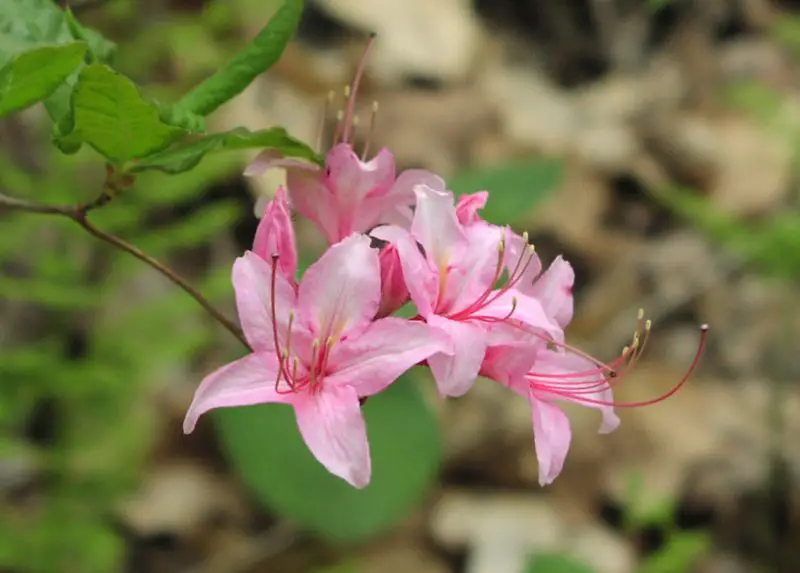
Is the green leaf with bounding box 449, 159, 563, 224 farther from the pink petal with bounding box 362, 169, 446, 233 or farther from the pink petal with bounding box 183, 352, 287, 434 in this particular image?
the pink petal with bounding box 183, 352, 287, 434

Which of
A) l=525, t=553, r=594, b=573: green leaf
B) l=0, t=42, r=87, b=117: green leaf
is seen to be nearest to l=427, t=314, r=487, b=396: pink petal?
l=0, t=42, r=87, b=117: green leaf

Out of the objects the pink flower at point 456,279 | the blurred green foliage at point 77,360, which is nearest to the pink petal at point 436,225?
the pink flower at point 456,279

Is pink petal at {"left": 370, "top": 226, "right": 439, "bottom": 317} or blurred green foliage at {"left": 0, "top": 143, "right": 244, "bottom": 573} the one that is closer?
pink petal at {"left": 370, "top": 226, "right": 439, "bottom": 317}

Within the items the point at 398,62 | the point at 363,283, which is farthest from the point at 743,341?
the point at 363,283

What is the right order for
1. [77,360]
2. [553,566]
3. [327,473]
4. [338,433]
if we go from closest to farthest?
[338,433] < [553,566] < [327,473] < [77,360]

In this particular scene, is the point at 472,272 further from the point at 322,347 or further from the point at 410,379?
the point at 410,379

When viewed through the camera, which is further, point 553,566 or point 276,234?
point 553,566

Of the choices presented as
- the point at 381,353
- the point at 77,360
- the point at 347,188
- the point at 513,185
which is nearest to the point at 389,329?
the point at 381,353
